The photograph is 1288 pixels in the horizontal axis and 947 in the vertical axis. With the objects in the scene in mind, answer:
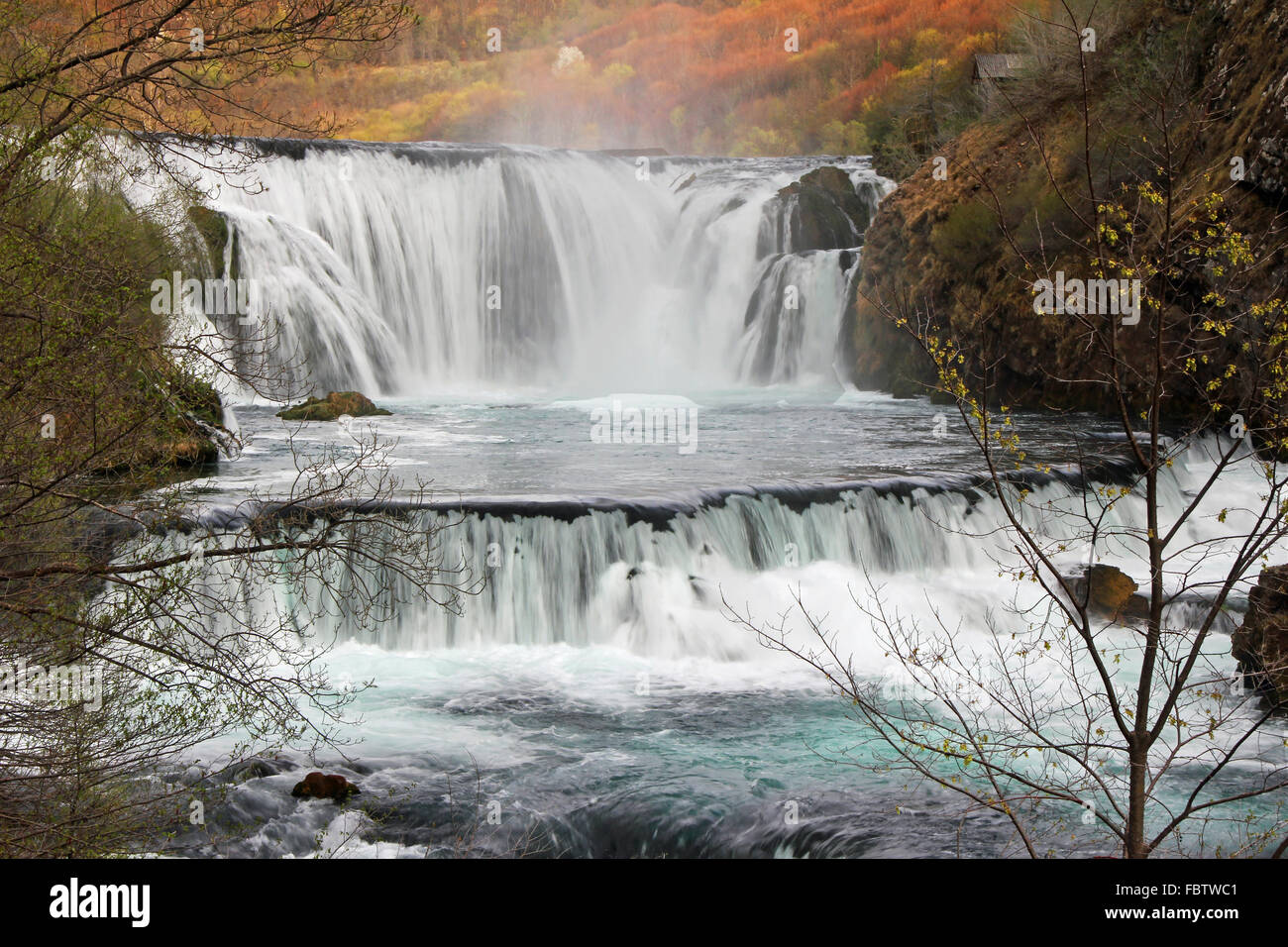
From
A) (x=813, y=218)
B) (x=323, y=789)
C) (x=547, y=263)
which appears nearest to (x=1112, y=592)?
(x=323, y=789)

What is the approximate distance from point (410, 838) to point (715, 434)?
11.1 m

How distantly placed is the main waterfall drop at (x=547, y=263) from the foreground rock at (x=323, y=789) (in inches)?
598

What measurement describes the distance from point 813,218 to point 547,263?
22.5 ft

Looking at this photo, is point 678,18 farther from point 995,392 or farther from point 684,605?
point 684,605

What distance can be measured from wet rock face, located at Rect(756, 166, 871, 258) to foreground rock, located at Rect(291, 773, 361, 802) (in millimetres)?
22114

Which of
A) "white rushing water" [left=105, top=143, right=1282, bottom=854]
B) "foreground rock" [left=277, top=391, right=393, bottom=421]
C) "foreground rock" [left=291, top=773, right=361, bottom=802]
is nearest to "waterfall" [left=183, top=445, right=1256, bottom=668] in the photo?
"white rushing water" [left=105, top=143, right=1282, bottom=854]

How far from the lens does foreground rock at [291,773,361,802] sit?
26.1ft

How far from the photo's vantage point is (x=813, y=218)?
28109 millimetres

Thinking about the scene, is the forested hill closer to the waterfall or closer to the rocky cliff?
the rocky cliff

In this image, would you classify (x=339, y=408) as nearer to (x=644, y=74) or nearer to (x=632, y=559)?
(x=632, y=559)

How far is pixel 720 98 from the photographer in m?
51.2

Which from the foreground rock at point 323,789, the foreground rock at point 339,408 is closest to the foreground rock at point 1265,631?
the foreground rock at point 323,789

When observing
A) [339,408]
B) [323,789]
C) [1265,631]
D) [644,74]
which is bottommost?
[323,789]
